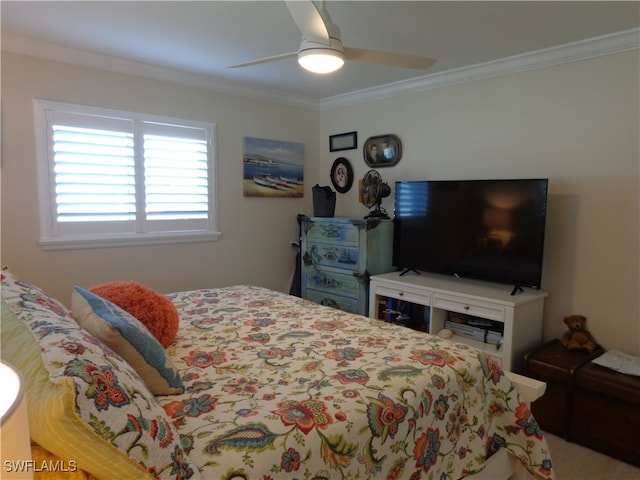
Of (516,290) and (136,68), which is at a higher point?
(136,68)

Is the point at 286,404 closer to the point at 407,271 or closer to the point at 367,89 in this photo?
the point at 407,271

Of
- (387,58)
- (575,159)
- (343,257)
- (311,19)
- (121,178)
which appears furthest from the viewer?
(343,257)

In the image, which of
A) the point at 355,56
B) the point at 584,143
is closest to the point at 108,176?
the point at 355,56

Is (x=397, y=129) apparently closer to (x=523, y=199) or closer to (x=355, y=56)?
(x=523, y=199)

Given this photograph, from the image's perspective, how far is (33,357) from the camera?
3.20ft

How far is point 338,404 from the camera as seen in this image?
1278mm

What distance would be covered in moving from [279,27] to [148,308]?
1852mm

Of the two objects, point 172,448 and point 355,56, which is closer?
point 172,448

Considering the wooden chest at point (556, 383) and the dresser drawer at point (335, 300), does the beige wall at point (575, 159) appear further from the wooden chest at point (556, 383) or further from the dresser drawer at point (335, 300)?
the dresser drawer at point (335, 300)

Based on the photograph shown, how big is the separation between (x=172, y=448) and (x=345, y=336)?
1.07m

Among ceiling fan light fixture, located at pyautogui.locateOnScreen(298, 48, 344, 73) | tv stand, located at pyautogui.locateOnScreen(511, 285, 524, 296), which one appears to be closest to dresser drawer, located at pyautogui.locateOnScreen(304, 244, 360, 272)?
tv stand, located at pyautogui.locateOnScreen(511, 285, 524, 296)

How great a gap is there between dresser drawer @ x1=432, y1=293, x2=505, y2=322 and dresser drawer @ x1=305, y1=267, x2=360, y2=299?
0.81m

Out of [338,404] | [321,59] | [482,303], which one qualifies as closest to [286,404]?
[338,404]

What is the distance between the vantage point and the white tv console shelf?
8.92 feet
